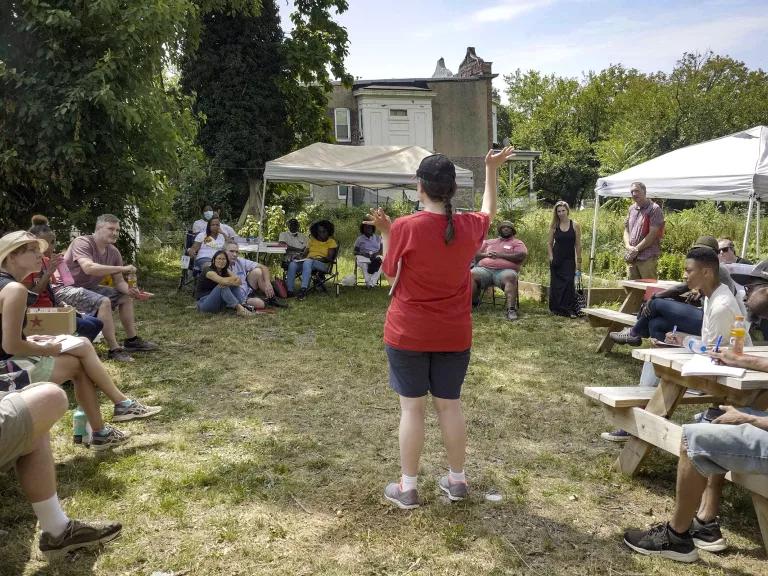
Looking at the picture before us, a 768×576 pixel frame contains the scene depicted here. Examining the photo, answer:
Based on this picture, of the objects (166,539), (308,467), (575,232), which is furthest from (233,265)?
(166,539)

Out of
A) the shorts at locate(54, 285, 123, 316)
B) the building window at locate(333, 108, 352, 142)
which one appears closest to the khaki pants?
the shorts at locate(54, 285, 123, 316)

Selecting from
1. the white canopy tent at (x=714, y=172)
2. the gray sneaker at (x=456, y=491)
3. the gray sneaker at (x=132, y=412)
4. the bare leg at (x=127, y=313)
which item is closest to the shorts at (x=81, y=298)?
the bare leg at (x=127, y=313)

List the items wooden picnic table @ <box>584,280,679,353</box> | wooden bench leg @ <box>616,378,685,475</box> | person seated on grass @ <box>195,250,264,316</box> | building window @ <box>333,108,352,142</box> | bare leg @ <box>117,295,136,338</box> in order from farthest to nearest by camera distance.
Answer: building window @ <box>333,108,352,142</box>
person seated on grass @ <box>195,250,264,316</box>
wooden picnic table @ <box>584,280,679,353</box>
bare leg @ <box>117,295,136,338</box>
wooden bench leg @ <box>616,378,685,475</box>

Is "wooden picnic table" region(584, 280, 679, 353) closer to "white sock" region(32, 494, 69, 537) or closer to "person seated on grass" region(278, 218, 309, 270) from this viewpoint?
"white sock" region(32, 494, 69, 537)

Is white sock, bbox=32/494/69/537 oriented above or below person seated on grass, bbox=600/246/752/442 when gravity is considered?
below

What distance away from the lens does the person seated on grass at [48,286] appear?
4.93 m

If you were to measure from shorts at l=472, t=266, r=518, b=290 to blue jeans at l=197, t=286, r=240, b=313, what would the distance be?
137 inches

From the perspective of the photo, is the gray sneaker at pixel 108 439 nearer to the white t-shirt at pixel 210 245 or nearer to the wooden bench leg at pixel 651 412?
the wooden bench leg at pixel 651 412

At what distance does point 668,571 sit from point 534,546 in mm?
575

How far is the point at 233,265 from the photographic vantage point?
31.2 ft

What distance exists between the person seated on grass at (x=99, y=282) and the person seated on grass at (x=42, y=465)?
3298 millimetres

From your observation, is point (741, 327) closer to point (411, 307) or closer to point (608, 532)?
point (608, 532)

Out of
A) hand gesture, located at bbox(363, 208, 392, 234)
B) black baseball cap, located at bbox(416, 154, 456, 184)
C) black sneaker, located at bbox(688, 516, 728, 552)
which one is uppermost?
black baseball cap, located at bbox(416, 154, 456, 184)

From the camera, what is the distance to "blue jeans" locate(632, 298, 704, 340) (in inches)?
219
